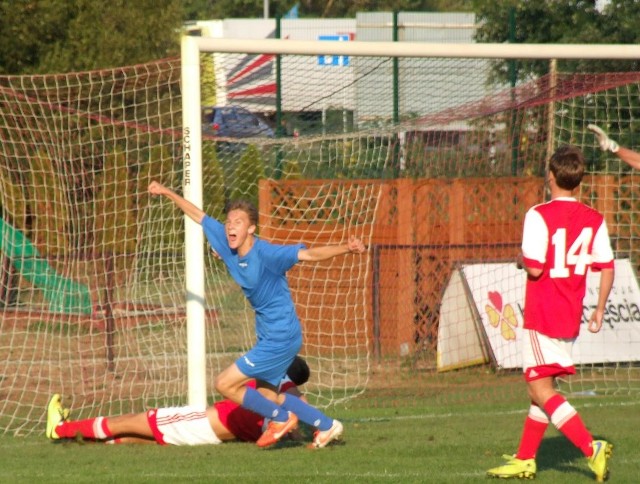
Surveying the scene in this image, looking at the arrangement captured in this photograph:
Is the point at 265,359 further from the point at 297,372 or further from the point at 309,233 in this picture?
the point at 309,233

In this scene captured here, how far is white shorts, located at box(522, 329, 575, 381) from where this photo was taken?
666 cm

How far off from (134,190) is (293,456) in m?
6.12

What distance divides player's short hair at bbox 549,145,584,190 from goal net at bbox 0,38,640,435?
3938 millimetres

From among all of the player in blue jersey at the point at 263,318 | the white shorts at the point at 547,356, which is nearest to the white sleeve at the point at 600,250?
the white shorts at the point at 547,356

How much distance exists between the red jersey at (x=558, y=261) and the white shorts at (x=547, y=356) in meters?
0.05

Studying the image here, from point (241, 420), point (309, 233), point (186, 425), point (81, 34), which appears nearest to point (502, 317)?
point (309, 233)

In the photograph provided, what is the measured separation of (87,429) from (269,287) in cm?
194

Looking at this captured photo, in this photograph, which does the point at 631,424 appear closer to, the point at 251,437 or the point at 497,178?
the point at 251,437

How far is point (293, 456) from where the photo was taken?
7711mm

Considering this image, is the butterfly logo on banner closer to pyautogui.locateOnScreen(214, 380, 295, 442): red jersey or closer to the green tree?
pyautogui.locateOnScreen(214, 380, 295, 442): red jersey

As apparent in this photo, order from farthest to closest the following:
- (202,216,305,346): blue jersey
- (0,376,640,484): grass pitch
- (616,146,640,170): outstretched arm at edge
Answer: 1. (202,216,305,346): blue jersey
2. (616,146,640,170): outstretched arm at edge
3. (0,376,640,484): grass pitch

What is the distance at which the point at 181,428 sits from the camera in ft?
27.3

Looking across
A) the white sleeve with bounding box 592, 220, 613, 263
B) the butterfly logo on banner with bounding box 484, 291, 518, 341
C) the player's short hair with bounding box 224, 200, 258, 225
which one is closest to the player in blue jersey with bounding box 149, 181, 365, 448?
the player's short hair with bounding box 224, 200, 258, 225

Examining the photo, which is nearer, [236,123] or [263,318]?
[263,318]
